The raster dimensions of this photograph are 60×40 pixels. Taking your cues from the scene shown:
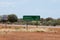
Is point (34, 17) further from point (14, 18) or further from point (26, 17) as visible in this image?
point (14, 18)

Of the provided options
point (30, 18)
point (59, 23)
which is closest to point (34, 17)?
point (30, 18)

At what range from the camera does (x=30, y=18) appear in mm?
61344

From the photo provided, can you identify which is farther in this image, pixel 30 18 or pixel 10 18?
pixel 10 18

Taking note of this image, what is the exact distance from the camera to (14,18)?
11988 cm

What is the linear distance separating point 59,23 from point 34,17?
33.6m

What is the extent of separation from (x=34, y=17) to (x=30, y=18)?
3.20ft

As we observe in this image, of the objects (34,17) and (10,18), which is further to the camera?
(10,18)

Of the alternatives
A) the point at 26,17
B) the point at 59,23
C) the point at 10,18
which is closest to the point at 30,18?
the point at 26,17

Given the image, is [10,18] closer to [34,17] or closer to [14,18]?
[14,18]

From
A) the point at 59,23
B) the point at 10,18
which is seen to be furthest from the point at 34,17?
the point at 10,18

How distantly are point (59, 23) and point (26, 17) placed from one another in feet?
113

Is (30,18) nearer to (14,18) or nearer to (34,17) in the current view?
(34,17)

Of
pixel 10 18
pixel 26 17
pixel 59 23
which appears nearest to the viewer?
pixel 26 17

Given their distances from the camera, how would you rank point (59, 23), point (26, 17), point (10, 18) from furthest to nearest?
point (10, 18) → point (59, 23) → point (26, 17)
